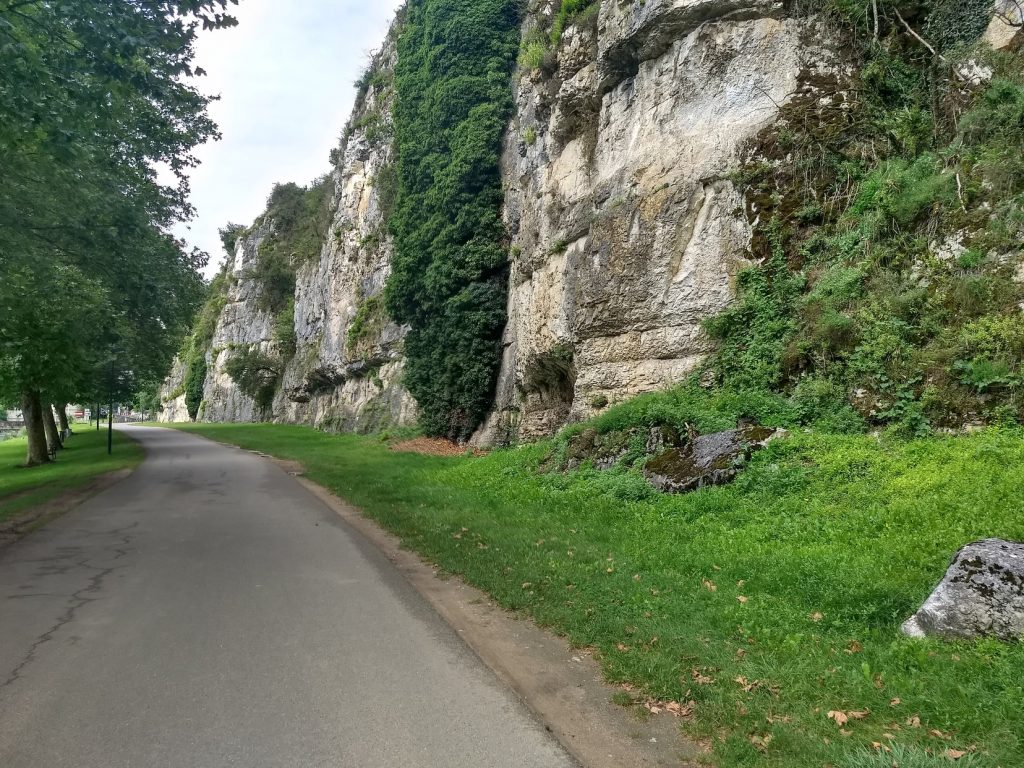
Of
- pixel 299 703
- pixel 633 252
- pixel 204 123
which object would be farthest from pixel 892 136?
pixel 204 123

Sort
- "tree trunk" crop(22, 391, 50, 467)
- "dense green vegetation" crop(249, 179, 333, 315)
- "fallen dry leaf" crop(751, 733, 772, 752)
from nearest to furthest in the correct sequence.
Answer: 1. "fallen dry leaf" crop(751, 733, 772, 752)
2. "tree trunk" crop(22, 391, 50, 467)
3. "dense green vegetation" crop(249, 179, 333, 315)

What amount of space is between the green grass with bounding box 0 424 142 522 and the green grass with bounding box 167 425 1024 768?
8.24 metres

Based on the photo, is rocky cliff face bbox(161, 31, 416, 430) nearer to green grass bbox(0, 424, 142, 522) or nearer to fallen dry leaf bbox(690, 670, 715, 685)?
green grass bbox(0, 424, 142, 522)

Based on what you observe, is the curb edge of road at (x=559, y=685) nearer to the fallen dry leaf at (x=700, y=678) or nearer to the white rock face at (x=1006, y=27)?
the fallen dry leaf at (x=700, y=678)

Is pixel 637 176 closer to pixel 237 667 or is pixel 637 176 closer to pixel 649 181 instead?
pixel 649 181

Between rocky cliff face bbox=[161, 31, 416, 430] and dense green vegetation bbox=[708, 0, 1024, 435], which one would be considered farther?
rocky cliff face bbox=[161, 31, 416, 430]

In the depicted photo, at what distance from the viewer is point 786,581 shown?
239 inches

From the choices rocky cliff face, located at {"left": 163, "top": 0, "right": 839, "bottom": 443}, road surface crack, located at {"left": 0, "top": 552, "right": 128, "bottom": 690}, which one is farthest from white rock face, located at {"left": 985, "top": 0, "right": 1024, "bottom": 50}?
road surface crack, located at {"left": 0, "top": 552, "right": 128, "bottom": 690}

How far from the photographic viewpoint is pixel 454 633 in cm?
580

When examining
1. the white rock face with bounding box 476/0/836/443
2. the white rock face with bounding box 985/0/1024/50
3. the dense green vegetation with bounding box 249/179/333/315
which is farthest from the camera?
the dense green vegetation with bounding box 249/179/333/315

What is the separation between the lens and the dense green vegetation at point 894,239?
870 centimetres

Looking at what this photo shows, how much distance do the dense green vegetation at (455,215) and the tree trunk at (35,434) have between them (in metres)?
13.3

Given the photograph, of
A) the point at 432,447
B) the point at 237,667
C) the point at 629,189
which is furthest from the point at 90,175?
the point at 432,447

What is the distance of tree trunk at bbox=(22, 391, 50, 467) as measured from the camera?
23.9 metres
